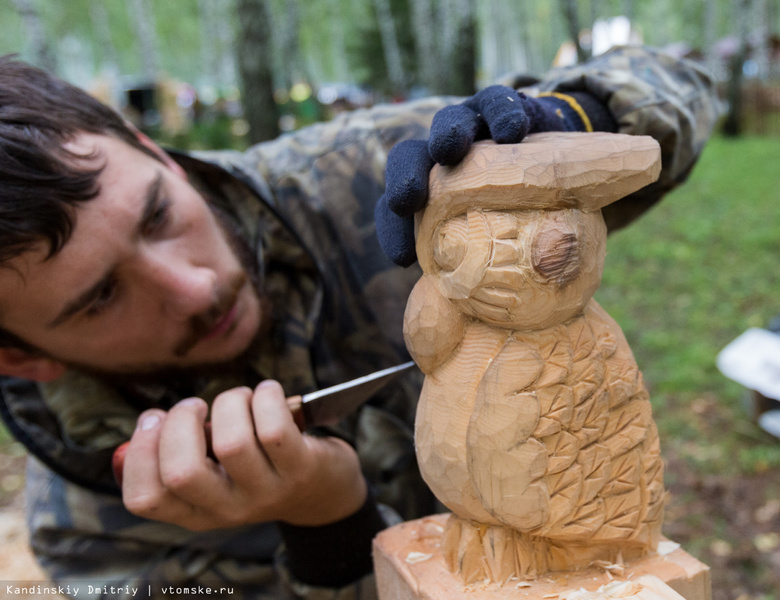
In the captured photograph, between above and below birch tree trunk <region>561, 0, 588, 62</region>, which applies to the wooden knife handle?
below

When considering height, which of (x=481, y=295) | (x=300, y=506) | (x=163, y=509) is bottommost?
(x=300, y=506)

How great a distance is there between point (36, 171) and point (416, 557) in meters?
1.09

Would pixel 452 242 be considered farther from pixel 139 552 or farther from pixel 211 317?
pixel 139 552

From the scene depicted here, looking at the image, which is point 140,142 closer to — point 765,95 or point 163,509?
point 163,509

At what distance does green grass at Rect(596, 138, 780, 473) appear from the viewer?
2.98m

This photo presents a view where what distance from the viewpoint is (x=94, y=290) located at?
1.30 meters

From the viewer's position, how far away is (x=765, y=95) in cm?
943

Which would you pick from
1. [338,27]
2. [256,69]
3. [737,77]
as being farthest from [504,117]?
[338,27]

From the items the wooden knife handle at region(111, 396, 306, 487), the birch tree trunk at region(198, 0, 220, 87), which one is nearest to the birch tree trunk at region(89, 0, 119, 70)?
the birch tree trunk at region(198, 0, 220, 87)

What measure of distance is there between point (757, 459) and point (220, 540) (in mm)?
2381

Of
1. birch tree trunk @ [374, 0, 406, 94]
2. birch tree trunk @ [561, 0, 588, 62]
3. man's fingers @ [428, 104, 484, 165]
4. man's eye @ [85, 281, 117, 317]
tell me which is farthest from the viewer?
birch tree trunk @ [374, 0, 406, 94]

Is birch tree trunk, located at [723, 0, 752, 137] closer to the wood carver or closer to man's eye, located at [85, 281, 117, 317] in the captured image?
the wood carver

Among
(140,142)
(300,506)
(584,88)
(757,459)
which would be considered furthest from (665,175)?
(757,459)

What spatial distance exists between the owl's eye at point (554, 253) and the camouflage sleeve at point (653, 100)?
727 millimetres
